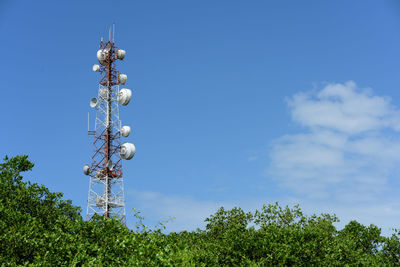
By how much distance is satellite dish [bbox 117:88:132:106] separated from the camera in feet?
173

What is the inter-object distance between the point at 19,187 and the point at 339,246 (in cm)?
2429

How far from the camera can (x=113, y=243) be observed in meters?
20.7

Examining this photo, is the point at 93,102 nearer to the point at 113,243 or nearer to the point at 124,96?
the point at 124,96

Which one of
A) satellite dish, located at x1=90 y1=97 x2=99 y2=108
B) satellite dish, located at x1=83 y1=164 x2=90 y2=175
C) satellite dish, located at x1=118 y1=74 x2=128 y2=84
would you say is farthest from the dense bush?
satellite dish, located at x1=118 y1=74 x2=128 y2=84

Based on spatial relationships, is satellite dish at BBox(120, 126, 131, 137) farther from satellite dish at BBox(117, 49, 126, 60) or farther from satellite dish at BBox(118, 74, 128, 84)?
satellite dish at BBox(117, 49, 126, 60)

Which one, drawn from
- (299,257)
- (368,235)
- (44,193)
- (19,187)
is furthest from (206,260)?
(368,235)

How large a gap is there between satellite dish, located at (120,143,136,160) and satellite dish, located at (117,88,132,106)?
235 inches

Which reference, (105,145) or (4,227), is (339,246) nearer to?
(4,227)

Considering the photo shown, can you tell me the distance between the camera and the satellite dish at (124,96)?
2077 inches

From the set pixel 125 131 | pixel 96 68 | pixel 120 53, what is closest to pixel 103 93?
pixel 96 68

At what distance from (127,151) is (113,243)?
30759 mm

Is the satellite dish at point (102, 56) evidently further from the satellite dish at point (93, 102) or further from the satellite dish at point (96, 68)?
the satellite dish at point (93, 102)

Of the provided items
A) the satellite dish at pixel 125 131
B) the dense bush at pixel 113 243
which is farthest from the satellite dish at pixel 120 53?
the dense bush at pixel 113 243

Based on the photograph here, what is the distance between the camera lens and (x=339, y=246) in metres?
26.7
